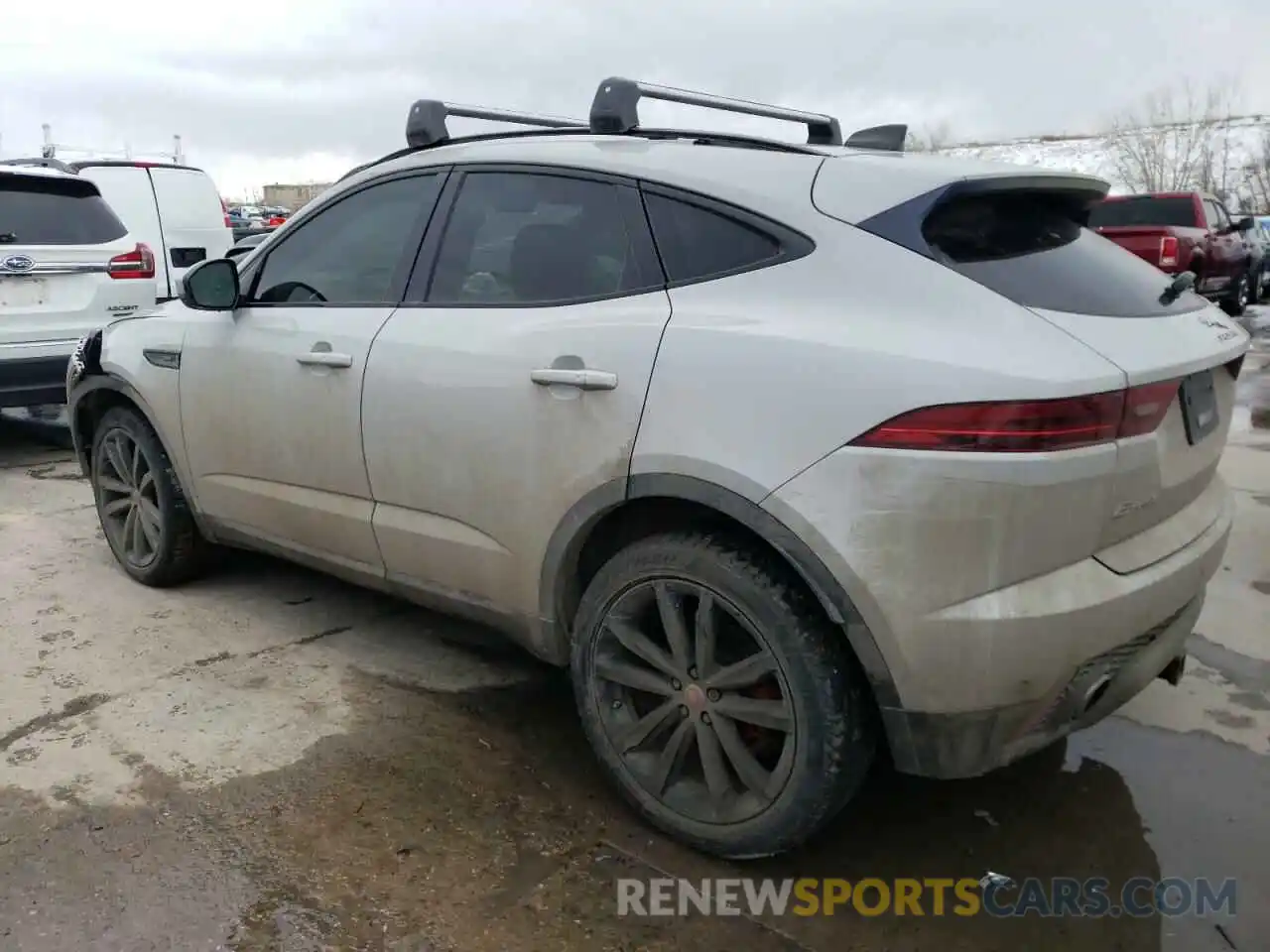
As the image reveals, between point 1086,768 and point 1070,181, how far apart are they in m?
1.63

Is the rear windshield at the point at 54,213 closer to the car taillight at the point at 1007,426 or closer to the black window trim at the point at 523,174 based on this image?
the black window trim at the point at 523,174

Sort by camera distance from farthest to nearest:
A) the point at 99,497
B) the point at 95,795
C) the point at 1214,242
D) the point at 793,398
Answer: the point at 1214,242 → the point at 99,497 → the point at 95,795 → the point at 793,398

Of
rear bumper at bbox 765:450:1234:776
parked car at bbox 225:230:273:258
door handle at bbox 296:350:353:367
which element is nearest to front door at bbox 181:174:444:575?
door handle at bbox 296:350:353:367

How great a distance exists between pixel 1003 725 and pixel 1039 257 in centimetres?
107

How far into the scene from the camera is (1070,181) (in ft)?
8.70

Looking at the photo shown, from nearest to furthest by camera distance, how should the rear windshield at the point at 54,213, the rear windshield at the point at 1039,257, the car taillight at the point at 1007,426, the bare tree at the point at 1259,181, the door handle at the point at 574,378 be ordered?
the car taillight at the point at 1007,426, the rear windshield at the point at 1039,257, the door handle at the point at 574,378, the rear windshield at the point at 54,213, the bare tree at the point at 1259,181

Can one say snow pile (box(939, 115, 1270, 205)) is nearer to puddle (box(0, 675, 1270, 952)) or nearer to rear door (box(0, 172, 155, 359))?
rear door (box(0, 172, 155, 359))

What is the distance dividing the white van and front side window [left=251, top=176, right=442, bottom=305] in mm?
7096

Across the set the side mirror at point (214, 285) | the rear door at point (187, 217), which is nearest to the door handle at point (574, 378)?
the side mirror at point (214, 285)

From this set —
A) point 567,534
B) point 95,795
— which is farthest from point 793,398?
point 95,795

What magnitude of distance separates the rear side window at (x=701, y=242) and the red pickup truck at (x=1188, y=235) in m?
10.1

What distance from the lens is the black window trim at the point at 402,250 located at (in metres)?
3.26

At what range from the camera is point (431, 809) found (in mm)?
2809

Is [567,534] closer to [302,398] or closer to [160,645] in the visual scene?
[302,398]
